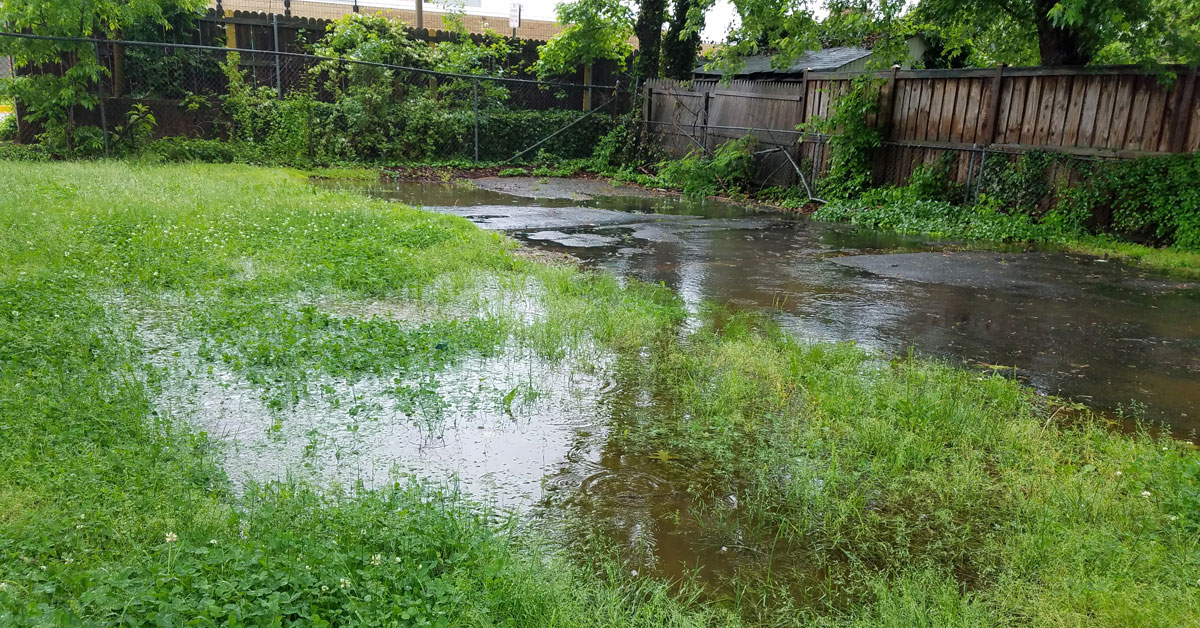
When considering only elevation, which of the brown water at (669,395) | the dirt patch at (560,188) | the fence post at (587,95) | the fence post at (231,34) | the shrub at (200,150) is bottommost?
the brown water at (669,395)

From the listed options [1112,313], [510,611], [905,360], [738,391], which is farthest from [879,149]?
[510,611]

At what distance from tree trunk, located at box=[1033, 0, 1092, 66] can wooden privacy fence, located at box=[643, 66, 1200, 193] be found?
19.7 inches

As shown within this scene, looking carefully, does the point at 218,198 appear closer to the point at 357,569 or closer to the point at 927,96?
the point at 357,569

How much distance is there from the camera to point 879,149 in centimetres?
1331

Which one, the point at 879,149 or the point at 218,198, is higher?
the point at 879,149

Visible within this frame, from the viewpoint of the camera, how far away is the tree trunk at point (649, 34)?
64.2 feet

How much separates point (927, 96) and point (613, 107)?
31.8 feet

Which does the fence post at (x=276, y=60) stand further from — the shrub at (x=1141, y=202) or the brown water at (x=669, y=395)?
the shrub at (x=1141, y=202)

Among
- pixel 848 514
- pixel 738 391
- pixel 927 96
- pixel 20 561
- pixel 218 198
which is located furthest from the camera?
pixel 927 96

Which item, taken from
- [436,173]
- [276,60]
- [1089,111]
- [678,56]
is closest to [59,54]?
[276,60]

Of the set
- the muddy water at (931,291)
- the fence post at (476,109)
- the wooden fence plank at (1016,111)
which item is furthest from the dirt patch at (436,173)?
the wooden fence plank at (1016,111)

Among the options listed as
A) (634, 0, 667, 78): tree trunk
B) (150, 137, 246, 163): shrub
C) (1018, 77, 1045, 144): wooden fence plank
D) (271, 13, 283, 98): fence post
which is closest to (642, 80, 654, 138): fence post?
(634, 0, 667, 78): tree trunk

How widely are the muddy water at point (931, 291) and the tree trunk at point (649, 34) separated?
8.30m

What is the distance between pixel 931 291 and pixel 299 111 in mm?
13604
